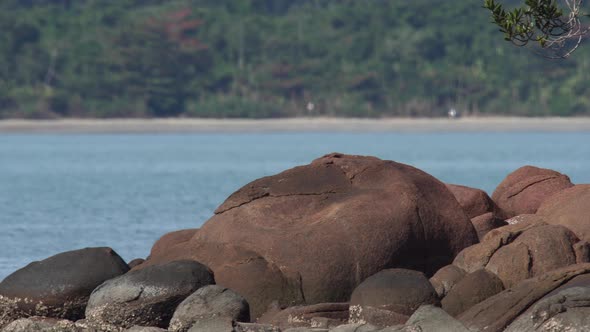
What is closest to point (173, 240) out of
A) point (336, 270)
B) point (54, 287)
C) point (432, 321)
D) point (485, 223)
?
point (54, 287)

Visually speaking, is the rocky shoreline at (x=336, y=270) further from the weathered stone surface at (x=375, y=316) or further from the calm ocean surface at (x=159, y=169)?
the calm ocean surface at (x=159, y=169)

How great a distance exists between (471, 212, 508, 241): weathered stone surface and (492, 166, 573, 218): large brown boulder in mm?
1436

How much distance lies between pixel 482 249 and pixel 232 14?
8542 cm

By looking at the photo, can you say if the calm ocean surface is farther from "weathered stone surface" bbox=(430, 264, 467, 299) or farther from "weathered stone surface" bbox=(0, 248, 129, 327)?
"weathered stone surface" bbox=(430, 264, 467, 299)

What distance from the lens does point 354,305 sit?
1362 centimetres

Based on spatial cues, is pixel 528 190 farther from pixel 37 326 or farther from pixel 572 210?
pixel 37 326

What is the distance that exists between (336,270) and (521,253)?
2000 millimetres

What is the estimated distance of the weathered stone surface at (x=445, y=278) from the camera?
46.3ft

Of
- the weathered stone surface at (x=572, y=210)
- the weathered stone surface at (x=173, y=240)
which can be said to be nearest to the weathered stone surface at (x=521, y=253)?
the weathered stone surface at (x=572, y=210)

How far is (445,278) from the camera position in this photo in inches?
562

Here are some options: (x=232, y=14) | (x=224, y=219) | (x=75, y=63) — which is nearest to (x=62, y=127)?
(x=75, y=63)

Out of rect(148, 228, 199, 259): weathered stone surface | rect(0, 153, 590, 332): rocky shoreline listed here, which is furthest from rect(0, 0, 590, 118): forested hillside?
rect(0, 153, 590, 332): rocky shoreline

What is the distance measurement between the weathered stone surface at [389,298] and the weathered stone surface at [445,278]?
0.35 metres

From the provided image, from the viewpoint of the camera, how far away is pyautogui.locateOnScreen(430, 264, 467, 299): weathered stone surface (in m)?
14.1
